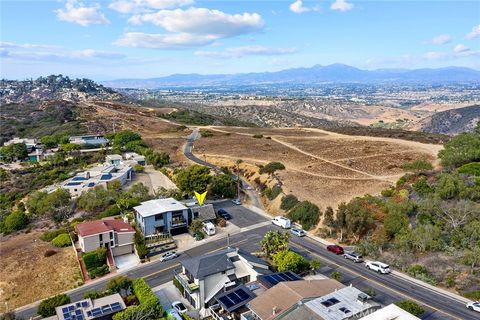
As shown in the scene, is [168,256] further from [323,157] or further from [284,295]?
[323,157]

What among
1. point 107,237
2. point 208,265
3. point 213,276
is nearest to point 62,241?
point 107,237

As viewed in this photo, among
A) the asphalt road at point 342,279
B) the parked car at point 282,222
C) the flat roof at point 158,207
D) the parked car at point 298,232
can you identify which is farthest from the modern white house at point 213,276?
the parked car at point 282,222

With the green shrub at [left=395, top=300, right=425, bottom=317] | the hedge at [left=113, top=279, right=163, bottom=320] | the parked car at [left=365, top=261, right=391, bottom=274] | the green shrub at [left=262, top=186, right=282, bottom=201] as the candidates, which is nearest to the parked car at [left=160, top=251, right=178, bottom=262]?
the hedge at [left=113, top=279, right=163, bottom=320]

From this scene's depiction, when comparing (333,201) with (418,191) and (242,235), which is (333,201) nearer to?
(418,191)

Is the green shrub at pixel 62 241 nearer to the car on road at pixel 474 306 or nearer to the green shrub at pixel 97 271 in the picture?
the green shrub at pixel 97 271

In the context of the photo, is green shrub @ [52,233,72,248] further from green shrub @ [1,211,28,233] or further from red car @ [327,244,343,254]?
red car @ [327,244,343,254]

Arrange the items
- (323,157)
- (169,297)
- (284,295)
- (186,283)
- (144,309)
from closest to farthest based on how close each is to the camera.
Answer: (284,295) → (144,309) → (186,283) → (169,297) → (323,157)
